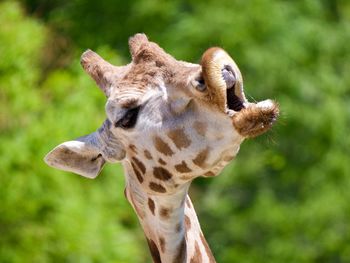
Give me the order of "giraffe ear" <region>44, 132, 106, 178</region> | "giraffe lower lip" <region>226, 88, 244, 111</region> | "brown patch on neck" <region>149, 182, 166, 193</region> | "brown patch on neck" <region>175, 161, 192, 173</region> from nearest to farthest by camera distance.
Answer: "giraffe lower lip" <region>226, 88, 244, 111</region>
"brown patch on neck" <region>175, 161, 192, 173</region>
"brown patch on neck" <region>149, 182, 166, 193</region>
"giraffe ear" <region>44, 132, 106, 178</region>

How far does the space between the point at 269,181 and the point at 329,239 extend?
1110 millimetres

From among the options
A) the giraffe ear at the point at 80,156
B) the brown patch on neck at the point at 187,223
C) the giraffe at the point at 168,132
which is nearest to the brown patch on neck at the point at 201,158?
the giraffe at the point at 168,132

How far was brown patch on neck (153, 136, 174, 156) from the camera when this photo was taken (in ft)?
18.3

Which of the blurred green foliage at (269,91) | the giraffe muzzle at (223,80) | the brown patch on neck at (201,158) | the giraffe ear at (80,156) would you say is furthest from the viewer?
the blurred green foliage at (269,91)

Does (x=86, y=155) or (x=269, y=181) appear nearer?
(x=86, y=155)

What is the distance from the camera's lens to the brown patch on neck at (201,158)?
5.46 meters

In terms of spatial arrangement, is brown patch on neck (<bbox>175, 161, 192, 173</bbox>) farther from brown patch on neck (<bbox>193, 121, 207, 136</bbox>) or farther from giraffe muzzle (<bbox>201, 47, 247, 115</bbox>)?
giraffe muzzle (<bbox>201, 47, 247, 115</bbox>)

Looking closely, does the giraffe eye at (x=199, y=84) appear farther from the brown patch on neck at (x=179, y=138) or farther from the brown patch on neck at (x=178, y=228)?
the brown patch on neck at (x=178, y=228)

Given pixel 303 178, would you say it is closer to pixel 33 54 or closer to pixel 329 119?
pixel 329 119

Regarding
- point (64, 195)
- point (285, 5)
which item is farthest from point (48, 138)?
point (285, 5)

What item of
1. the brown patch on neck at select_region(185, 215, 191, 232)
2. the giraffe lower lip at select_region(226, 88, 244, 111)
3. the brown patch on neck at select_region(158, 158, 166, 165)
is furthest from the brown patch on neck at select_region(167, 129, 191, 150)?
the brown patch on neck at select_region(185, 215, 191, 232)

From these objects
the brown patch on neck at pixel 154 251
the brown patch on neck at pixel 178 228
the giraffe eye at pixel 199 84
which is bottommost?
the brown patch on neck at pixel 154 251

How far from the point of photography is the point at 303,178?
1977 cm

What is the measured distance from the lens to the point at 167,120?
18.2 feet
